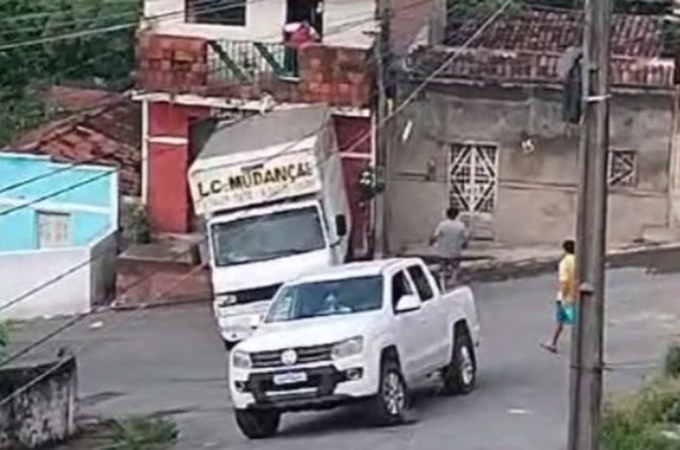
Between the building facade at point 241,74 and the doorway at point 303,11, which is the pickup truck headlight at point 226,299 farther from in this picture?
the doorway at point 303,11

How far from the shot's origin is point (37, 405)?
2752 centimetres

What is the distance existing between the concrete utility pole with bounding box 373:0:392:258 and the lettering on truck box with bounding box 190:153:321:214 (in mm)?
6248

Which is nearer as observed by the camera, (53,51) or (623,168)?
(623,168)

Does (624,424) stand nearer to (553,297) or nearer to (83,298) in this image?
(553,297)

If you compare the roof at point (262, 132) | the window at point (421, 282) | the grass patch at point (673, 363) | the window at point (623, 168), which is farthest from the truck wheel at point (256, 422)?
the window at point (623, 168)

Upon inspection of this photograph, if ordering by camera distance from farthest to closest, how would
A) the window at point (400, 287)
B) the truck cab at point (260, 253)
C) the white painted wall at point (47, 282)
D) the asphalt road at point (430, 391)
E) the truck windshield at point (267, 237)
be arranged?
the white painted wall at point (47, 282), the truck windshield at point (267, 237), the truck cab at point (260, 253), the window at point (400, 287), the asphalt road at point (430, 391)

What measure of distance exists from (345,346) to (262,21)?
1802cm

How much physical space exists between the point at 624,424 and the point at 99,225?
21.3 m

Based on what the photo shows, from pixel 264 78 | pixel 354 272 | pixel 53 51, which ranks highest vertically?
pixel 264 78

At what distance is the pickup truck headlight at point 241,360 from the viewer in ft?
84.3

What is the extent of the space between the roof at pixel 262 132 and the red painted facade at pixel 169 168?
4.21 m

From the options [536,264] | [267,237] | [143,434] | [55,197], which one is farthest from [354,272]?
[55,197]

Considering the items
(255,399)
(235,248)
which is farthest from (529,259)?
(255,399)

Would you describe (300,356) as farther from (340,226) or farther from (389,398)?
(340,226)
